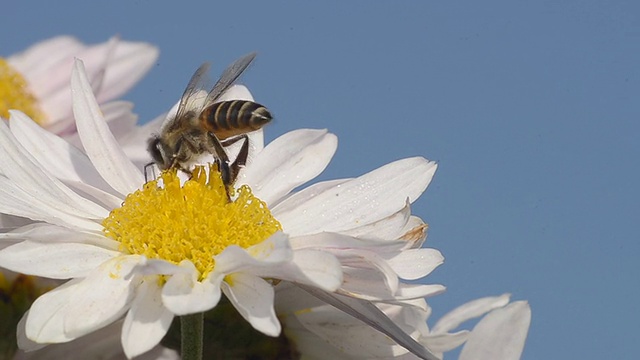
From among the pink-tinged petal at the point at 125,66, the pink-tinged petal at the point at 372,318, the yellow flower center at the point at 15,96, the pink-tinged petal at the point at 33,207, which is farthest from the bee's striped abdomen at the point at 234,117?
the yellow flower center at the point at 15,96

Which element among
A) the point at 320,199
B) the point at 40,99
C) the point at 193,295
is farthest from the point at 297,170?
the point at 40,99

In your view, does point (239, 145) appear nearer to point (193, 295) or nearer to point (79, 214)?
point (79, 214)

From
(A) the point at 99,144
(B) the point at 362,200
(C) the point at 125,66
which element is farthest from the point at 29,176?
(C) the point at 125,66

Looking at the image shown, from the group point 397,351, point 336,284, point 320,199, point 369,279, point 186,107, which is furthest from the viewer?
point 186,107

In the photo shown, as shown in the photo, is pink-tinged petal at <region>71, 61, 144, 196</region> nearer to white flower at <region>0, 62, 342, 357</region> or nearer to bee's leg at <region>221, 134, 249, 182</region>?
white flower at <region>0, 62, 342, 357</region>

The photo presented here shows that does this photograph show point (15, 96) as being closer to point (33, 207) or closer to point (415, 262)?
point (33, 207)
